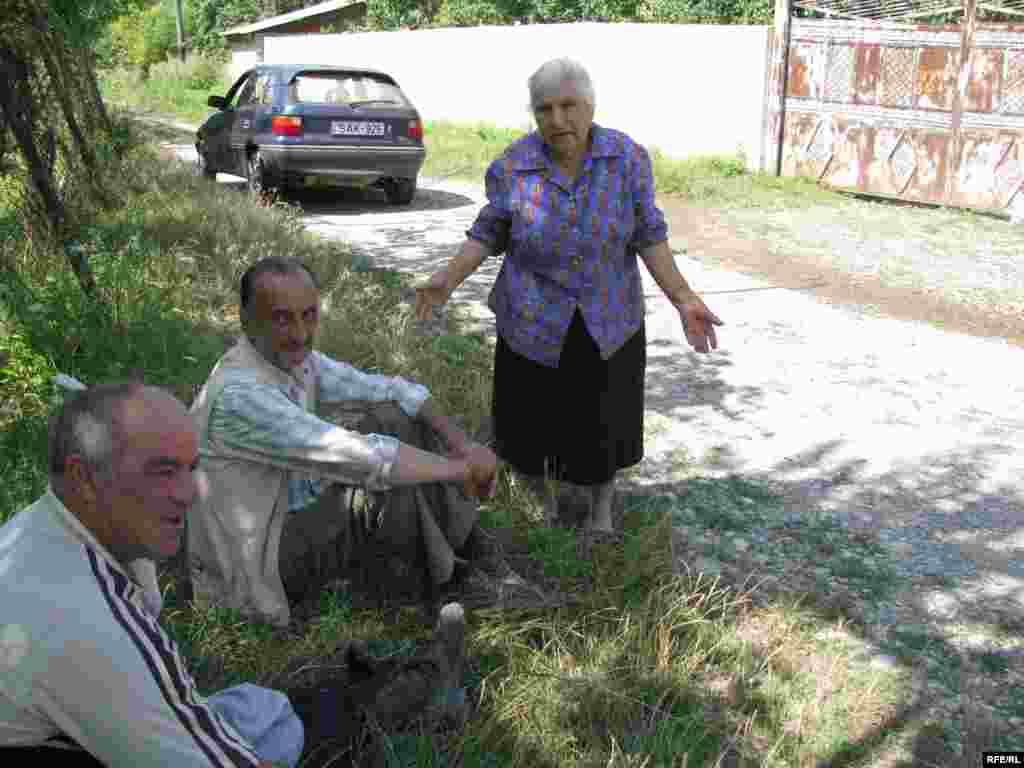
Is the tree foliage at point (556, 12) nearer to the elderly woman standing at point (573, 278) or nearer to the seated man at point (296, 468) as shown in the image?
the elderly woman standing at point (573, 278)

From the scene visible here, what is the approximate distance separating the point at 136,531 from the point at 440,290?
2.17 metres

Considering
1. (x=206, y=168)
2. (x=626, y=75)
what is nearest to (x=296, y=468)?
(x=206, y=168)

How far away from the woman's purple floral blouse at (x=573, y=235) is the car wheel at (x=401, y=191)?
939 centimetres

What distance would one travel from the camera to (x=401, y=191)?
43.3 ft

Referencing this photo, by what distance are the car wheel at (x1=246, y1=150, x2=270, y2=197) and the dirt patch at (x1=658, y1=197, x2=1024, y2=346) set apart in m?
4.83

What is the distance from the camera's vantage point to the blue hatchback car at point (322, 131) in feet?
39.8

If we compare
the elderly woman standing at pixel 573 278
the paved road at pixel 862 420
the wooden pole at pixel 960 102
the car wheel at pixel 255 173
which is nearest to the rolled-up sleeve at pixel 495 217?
the elderly woman standing at pixel 573 278

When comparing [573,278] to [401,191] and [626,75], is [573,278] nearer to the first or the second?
[401,191]

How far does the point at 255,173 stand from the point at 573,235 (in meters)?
9.47

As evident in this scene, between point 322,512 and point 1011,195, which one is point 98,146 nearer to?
point 322,512

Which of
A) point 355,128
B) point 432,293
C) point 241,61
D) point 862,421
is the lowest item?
point 862,421

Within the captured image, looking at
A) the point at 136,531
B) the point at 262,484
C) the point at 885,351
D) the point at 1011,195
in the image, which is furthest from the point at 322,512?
the point at 1011,195

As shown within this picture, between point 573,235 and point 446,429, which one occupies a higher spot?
point 573,235

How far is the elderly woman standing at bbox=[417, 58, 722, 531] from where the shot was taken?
381 centimetres
